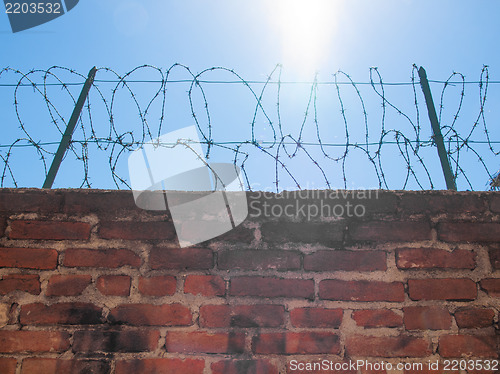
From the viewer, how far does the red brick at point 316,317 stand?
136cm

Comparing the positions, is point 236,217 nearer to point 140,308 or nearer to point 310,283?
point 310,283

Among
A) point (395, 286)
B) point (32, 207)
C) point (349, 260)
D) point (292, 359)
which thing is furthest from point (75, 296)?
point (395, 286)

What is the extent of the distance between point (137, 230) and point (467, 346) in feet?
4.45

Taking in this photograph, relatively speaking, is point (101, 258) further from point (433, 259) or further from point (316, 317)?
point (433, 259)

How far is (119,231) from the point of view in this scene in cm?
147

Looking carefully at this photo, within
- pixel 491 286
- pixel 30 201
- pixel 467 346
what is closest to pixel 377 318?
pixel 467 346

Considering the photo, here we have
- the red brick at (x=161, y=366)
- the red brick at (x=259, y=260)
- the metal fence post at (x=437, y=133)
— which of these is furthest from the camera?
the metal fence post at (x=437, y=133)

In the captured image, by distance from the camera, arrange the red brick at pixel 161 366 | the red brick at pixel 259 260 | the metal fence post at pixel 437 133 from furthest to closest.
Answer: the metal fence post at pixel 437 133 → the red brick at pixel 259 260 → the red brick at pixel 161 366

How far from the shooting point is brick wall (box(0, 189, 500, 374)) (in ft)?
4.38

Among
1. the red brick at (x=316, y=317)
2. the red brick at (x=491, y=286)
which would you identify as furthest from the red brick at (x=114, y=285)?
the red brick at (x=491, y=286)

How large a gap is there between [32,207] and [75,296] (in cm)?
43

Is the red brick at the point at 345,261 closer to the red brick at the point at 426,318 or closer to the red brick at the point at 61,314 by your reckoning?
the red brick at the point at 426,318

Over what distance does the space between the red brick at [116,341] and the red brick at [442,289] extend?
101cm

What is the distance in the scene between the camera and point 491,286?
55.6 inches
